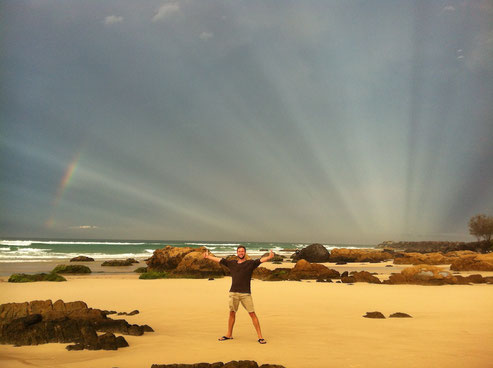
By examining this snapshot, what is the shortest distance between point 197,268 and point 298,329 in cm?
2096

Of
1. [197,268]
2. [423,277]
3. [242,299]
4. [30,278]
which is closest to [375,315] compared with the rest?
[242,299]

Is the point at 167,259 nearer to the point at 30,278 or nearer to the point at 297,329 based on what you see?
the point at 30,278

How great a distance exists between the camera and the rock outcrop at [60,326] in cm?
855

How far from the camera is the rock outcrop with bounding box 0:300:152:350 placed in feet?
28.0

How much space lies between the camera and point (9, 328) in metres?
8.81

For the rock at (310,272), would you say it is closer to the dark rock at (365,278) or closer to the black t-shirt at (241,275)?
the dark rock at (365,278)

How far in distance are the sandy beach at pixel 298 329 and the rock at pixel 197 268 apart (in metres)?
9.93

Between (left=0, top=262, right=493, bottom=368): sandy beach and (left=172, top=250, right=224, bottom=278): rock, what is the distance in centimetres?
993

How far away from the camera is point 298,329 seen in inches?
438

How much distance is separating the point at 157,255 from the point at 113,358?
28357 mm

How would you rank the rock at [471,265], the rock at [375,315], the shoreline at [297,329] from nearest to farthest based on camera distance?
the shoreline at [297,329], the rock at [375,315], the rock at [471,265]

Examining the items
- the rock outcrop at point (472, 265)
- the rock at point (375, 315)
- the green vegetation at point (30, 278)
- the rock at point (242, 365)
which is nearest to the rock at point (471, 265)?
the rock outcrop at point (472, 265)

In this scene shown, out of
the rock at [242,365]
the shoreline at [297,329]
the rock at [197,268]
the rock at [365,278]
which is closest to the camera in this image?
the rock at [242,365]

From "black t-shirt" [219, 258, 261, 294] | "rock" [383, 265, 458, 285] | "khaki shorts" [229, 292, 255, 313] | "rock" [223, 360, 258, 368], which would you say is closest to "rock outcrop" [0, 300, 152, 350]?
"khaki shorts" [229, 292, 255, 313]
